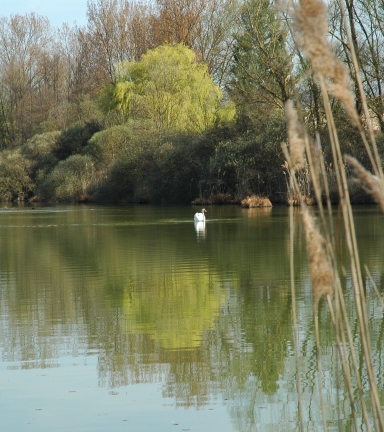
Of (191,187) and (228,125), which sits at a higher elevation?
(228,125)

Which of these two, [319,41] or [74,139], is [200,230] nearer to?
[319,41]

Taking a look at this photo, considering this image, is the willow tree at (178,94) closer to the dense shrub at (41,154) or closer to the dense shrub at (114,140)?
the dense shrub at (114,140)

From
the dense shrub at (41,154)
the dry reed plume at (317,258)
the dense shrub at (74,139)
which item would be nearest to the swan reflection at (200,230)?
the dry reed plume at (317,258)

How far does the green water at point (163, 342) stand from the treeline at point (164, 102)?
12.8 m

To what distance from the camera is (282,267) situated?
10172 mm

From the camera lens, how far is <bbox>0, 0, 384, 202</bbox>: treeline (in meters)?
28.7

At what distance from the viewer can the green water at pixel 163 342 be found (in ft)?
13.7

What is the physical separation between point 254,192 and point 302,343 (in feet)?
84.5

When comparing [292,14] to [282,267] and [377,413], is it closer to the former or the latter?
[377,413]

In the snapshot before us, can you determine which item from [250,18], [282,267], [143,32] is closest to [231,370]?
[282,267]

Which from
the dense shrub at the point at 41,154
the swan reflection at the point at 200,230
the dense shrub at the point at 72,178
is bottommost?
the swan reflection at the point at 200,230

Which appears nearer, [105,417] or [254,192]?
[105,417]

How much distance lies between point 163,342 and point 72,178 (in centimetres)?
3310

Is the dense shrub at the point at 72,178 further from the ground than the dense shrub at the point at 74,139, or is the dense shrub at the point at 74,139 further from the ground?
the dense shrub at the point at 74,139
